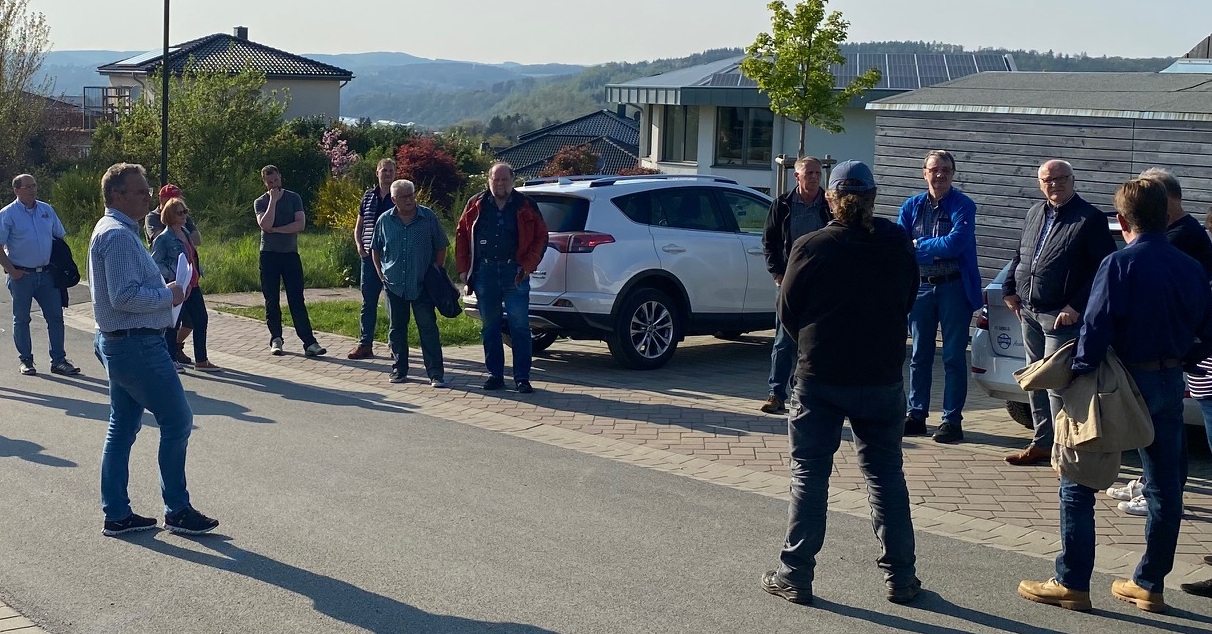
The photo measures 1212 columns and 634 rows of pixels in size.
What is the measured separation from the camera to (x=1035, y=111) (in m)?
14.1

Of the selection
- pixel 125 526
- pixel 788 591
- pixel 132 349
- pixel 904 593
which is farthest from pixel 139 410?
pixel 904 593

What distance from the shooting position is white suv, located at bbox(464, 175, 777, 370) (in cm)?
1145

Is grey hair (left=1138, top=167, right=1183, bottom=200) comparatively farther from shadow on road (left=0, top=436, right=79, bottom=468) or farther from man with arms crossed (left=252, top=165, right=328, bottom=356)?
man with arms crossed (left=252, top=165, right=328, bottom=356)

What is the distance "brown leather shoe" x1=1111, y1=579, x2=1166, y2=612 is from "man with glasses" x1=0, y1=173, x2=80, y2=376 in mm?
8968

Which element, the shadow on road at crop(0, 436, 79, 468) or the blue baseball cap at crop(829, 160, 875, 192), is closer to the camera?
the blue baseball cap at crop(829, 160, 875, 192)

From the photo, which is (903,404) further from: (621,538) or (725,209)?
(725,209)

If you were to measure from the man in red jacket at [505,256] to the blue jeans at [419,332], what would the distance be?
A: 480 mm

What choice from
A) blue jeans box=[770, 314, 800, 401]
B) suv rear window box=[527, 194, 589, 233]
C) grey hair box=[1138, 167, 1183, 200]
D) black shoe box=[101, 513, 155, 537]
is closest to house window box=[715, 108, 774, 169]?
Result: suv rear window box=[527, 194, 589, 233]

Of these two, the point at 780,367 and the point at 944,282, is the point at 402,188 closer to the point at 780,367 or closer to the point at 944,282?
the point at 780,367

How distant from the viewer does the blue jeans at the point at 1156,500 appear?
18.0 feet

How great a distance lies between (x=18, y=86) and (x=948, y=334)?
118 feet

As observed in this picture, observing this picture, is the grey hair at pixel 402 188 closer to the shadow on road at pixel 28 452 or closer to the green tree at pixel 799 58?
the shadow on road at pixel 28 452

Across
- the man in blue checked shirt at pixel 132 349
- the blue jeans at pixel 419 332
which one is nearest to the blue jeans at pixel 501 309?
the blue jeans at pixel 419 332

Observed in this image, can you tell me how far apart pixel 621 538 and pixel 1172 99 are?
9429 millimetres
